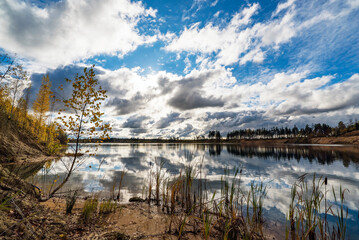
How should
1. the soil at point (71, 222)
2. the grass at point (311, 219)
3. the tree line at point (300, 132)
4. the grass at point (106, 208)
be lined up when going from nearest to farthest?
1. the soil at point (71, 222)
2. the grass at point (311, 219)
3. the grass at point (106, 208)
4. the tree line at point (300, 132)

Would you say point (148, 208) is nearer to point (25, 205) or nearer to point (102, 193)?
point (102, 193)

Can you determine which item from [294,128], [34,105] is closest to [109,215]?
[34,105]

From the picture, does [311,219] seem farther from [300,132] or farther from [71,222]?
[300,132]

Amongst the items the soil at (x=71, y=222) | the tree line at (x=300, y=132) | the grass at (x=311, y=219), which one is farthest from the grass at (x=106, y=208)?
the tree line at (x=300, y=132)

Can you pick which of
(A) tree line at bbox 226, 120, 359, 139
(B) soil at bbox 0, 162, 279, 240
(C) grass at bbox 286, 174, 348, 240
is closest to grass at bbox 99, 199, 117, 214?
(B) soil at bbox 0, 162, 279, 240

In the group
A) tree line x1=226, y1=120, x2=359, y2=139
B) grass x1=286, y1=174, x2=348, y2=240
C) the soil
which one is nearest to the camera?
the soil

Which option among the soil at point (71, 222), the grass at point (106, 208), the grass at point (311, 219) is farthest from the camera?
the grass at point (106, 208)

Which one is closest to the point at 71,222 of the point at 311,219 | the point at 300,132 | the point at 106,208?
the point at 106,208

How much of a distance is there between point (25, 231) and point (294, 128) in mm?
198908

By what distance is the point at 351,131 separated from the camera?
123 m

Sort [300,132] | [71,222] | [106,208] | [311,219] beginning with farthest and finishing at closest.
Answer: [300,132], [106,208], [311,219], [71,222]

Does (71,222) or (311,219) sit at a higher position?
(71,222)

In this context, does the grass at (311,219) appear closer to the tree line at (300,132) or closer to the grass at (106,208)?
the grass at (106,208)

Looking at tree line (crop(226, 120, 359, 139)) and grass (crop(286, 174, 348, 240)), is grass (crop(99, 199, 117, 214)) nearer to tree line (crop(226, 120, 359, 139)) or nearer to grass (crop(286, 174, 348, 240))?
grass (crop(286, 174, 348, 240))
